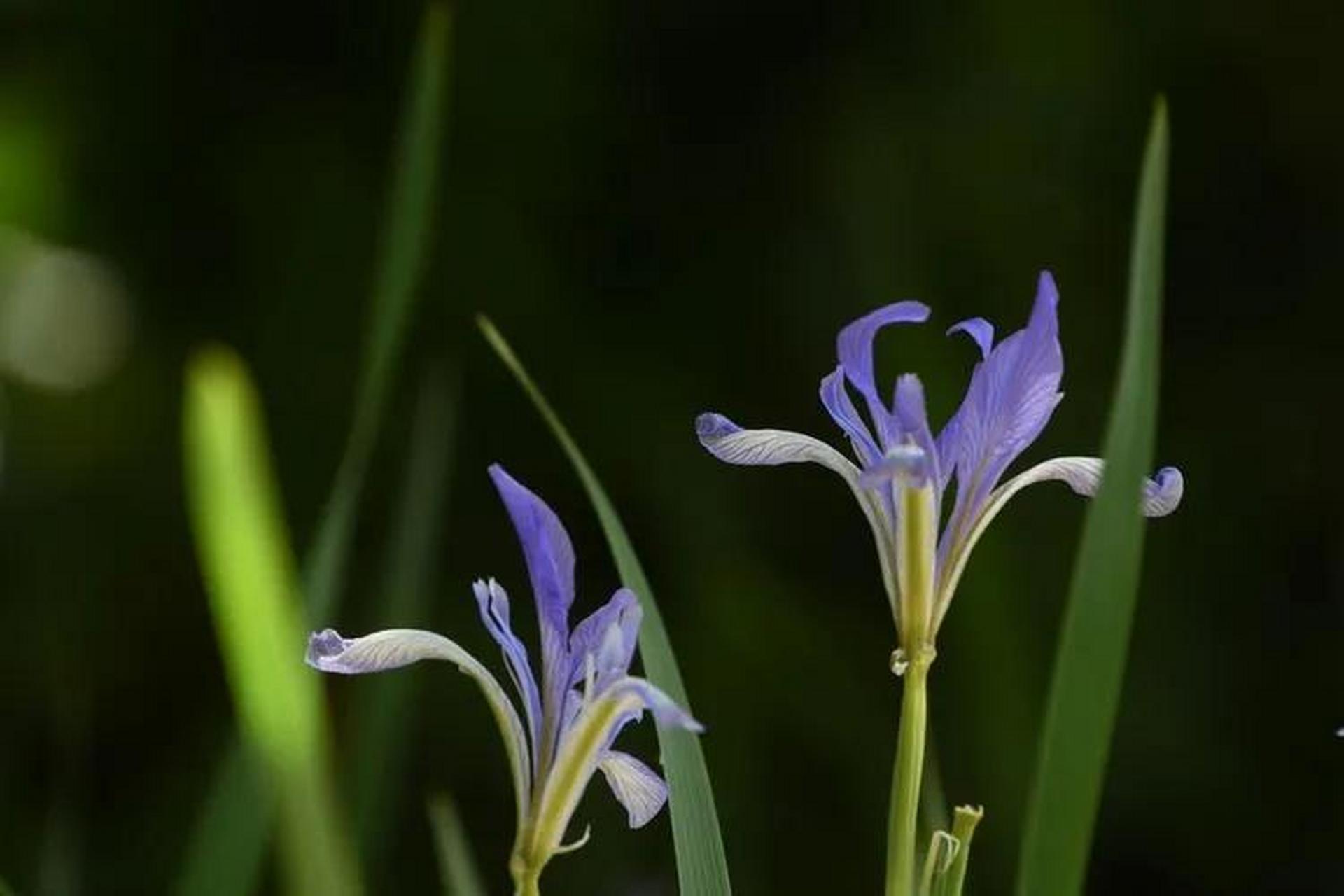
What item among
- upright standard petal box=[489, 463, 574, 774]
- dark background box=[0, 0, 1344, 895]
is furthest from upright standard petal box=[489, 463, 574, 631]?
dark background box=[0, 0, 1344, 895]

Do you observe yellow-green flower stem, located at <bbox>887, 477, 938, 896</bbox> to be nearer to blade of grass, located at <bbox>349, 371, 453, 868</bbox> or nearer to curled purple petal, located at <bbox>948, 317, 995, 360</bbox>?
curled purple petal, located at <bbox>948, 317, 995, 360</bbox>

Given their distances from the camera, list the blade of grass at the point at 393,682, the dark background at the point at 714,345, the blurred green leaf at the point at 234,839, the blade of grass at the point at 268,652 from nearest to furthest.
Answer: the blade of grass at the point at 268,652 → the blurred green leaf at the point at 234,839 → the blade of grass at the point at 393,682 → the dark background at the point at 714,345

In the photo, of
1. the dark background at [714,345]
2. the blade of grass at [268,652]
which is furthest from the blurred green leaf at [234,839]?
the dark background at [714,345]

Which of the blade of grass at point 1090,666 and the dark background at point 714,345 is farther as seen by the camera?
the dark background at point 714,345

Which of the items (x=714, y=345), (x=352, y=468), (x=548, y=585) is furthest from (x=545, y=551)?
(x=714, y=345)

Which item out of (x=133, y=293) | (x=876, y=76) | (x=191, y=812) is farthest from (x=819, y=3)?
(x=191, y=812)

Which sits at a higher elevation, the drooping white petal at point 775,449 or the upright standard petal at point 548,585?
the drooping white petal at point 775,449

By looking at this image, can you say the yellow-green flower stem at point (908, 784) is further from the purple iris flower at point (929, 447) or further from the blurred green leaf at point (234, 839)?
the blurred green leaf at point (234, 839)

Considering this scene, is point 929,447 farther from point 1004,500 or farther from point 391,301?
point 391,301
